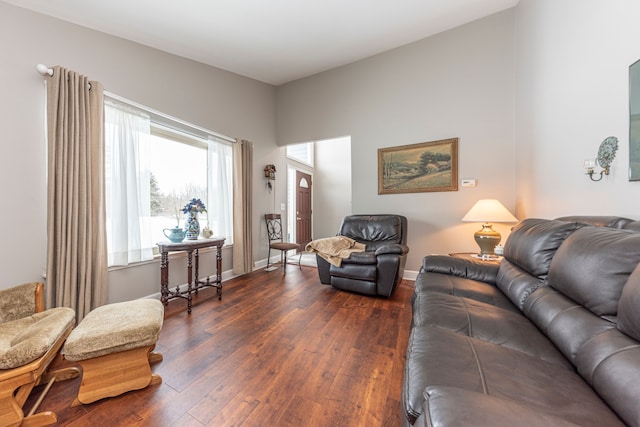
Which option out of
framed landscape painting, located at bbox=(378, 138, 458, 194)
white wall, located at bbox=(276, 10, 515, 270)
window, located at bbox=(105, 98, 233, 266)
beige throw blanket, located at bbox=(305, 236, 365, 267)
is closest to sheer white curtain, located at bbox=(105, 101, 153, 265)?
window, located at bbox=(105, 98, 233, 266)

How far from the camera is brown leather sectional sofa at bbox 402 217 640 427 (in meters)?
0.62

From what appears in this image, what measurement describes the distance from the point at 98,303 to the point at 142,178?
1278 millimetres

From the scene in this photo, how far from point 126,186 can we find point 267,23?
2.41 metres

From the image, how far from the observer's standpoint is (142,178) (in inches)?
102

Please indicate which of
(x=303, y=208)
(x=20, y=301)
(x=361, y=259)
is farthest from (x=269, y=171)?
(x=20, y=301)

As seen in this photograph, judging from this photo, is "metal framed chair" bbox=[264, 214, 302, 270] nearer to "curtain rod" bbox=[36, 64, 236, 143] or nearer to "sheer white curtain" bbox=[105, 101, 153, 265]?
"curtain rod" bbox=[36, 64, 236, 143]

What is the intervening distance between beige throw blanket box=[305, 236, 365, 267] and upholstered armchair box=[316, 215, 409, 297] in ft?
0.23

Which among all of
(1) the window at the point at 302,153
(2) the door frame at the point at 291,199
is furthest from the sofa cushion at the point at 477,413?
(1) the window at the point at 302,153

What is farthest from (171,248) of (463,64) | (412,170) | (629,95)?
(463,64)

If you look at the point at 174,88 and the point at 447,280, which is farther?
the point at 174,88

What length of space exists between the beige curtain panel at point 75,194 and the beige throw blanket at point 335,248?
2.12 meters

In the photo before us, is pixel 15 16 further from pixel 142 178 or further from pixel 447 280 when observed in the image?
pixel 447 280

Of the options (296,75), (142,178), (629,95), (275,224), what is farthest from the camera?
(275,224)

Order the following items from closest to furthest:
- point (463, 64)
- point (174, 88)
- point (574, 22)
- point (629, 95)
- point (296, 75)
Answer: point (629, 95)
point (574, 22)
point (174, 88)
point (463, 64)
point (296, 75)
